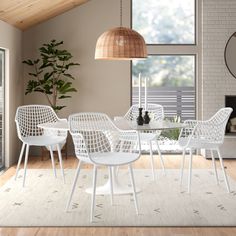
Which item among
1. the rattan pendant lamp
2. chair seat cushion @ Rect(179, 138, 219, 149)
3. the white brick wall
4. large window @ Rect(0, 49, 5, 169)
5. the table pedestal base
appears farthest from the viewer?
the white brick wall

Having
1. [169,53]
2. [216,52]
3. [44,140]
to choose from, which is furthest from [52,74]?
[216,52]

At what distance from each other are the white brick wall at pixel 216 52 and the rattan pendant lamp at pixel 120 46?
2768mm

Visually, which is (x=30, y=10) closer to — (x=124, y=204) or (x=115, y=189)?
(x=115, y=189)

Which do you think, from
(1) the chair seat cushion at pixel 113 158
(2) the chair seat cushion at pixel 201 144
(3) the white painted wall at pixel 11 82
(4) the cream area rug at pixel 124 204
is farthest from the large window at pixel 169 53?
(1) the chair seat cushion at pixel 113 158

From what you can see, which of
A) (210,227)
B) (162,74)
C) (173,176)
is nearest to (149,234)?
(210,227)

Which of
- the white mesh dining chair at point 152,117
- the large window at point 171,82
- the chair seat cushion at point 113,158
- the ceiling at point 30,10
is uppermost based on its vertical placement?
the ceiling at point 30,10

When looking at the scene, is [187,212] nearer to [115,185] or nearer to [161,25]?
[115,185]

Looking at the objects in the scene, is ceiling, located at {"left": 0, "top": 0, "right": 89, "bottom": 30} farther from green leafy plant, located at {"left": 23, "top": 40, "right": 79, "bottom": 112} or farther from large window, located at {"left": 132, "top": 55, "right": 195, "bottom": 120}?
large window, located at {"left": 132, "top": 55, "right": 195, "bottom": 120}

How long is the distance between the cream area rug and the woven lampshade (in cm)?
135

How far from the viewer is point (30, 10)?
621 centimetres

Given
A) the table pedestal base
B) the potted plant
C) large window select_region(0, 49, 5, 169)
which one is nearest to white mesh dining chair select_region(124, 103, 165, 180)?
the table pedestal base

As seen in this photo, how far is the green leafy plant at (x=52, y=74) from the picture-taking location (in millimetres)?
6988

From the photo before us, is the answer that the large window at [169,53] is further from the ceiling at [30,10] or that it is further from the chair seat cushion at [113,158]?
the chair seat cushion at [113,158]

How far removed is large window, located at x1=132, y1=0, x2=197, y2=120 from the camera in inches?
293
